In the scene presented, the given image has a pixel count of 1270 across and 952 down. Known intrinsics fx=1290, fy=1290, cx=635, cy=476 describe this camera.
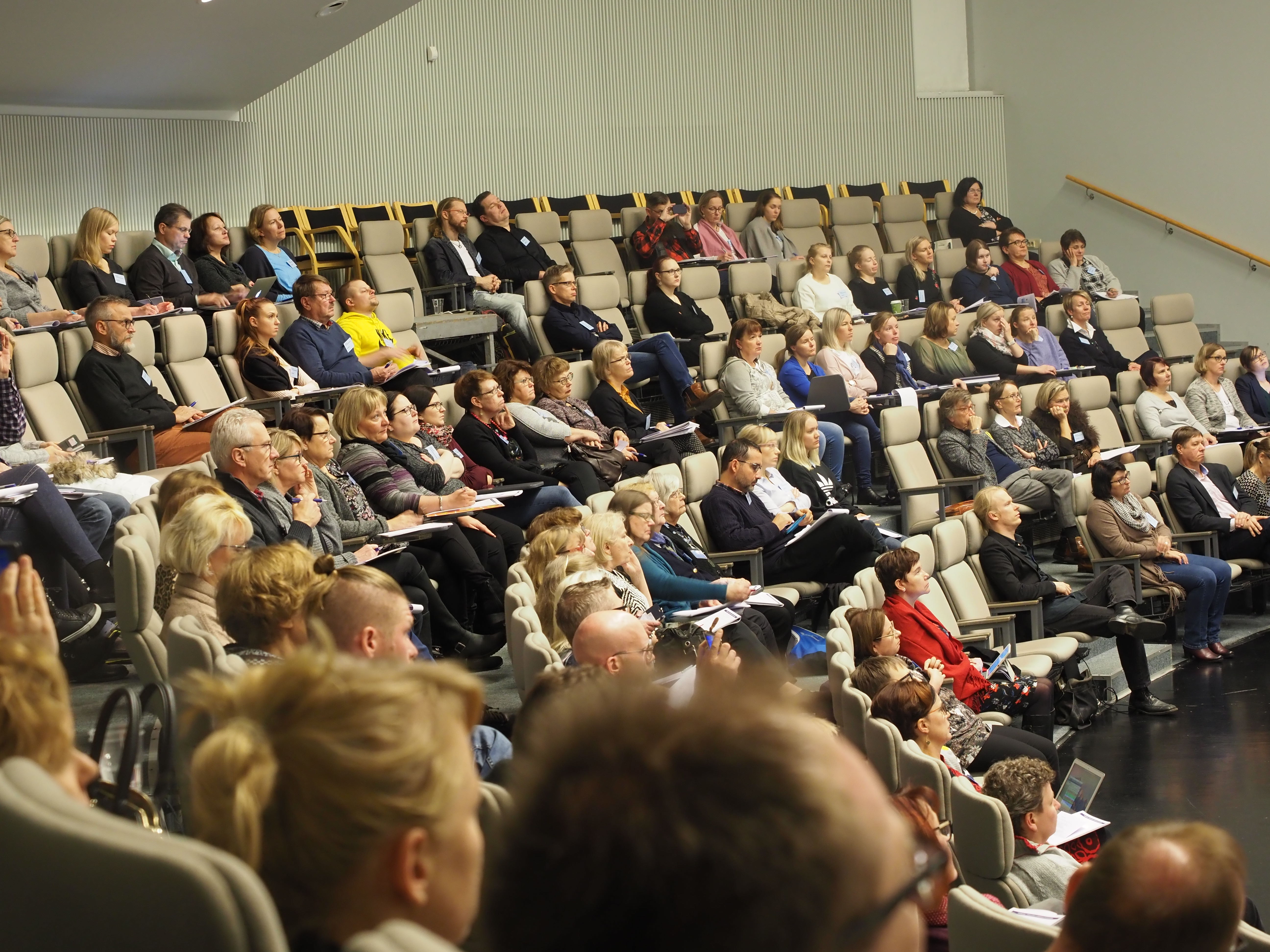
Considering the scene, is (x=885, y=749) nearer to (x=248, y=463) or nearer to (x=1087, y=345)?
(x=248, y=463)

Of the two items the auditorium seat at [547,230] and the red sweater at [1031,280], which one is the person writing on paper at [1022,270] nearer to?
the red sweater at [1031,280]

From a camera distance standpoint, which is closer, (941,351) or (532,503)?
(532,503)

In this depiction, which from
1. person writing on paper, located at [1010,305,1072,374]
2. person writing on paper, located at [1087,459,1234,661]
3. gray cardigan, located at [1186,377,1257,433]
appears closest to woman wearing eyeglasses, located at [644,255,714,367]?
person writing on paper, located at [1010,305,1072,374]

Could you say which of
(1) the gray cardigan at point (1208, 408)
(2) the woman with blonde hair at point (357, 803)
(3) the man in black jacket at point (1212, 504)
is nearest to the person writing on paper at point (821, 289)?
(1) the gray cardigan at point (1208, 408)

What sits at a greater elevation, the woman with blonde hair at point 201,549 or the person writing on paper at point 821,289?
the person writing on paper at point 821,289

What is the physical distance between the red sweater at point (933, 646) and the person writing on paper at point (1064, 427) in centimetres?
276

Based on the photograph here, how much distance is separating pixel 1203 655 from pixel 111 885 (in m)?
6.09

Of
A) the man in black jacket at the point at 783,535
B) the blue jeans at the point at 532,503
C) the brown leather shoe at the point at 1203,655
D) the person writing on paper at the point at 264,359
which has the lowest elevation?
the brown leather shoe at the point at 1203,655

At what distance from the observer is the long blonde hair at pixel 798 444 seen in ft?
19.7

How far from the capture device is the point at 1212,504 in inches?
265

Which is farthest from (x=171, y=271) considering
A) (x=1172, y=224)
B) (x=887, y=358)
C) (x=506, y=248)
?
(x=1172, y=224)

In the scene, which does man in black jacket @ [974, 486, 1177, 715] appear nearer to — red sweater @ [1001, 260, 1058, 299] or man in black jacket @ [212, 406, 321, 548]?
man in black jacket @ [212, 406, 321, 548]

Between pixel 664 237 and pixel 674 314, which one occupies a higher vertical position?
pixel 664 237

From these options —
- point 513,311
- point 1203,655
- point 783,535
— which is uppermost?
point 513,311
